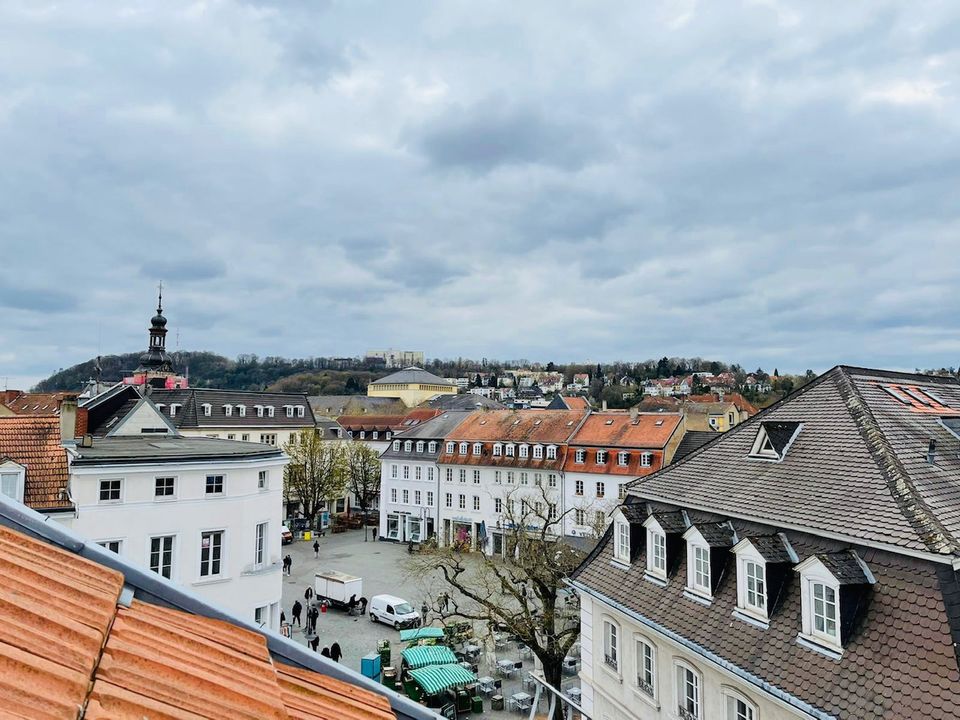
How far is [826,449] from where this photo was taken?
1250 cm

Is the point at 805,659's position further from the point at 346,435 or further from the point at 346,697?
the point at 346,435

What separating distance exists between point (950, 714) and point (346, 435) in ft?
223

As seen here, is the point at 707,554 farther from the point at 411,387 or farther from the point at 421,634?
the point at 411,387

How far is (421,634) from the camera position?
26.2m

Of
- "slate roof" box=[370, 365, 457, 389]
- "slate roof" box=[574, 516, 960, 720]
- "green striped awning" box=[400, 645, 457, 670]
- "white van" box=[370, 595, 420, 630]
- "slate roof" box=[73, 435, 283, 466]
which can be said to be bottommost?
"white van" box=[370, 595, 420, 630]

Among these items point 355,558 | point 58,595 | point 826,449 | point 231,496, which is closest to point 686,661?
point 826,449

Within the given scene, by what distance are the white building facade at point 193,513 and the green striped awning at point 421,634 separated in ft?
20.2

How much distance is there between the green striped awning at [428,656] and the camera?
75.3 ft

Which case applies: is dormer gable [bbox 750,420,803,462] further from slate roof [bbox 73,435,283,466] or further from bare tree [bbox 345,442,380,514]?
bare tree [bbox 345,442,380,514]

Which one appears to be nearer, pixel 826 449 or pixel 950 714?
pixel 950 714

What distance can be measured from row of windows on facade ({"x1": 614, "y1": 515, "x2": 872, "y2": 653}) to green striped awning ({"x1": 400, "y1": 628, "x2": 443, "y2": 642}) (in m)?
14.7

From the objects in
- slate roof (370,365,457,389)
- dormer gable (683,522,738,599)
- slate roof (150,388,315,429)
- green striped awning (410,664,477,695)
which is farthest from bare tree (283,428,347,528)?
slate roof (370,365,457,389)

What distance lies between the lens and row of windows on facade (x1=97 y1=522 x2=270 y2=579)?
19.4 m

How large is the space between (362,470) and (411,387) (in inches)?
2437
